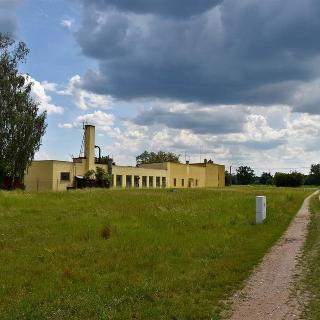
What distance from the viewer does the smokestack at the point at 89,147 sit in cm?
7325

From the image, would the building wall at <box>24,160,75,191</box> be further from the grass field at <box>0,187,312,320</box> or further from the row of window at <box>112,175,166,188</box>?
the grass field at <box>0,187,312,320</box>

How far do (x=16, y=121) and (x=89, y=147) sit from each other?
25.4m

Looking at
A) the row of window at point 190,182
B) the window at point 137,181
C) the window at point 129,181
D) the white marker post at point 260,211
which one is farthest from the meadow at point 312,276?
the row of window at point 190,182

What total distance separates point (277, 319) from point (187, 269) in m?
4.06

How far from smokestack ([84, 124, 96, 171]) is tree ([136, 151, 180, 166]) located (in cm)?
5936

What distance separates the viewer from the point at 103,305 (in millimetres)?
8148

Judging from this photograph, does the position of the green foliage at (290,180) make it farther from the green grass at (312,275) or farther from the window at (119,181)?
the green grass at (312,275)

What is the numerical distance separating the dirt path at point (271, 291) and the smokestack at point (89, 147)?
5971cm

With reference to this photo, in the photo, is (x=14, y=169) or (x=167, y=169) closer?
(x=14, y=169)

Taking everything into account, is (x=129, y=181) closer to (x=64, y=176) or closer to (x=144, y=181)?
(x=144, y=181)

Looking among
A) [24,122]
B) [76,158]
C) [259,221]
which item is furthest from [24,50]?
[259,221]

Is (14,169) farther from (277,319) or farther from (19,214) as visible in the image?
(277,319)

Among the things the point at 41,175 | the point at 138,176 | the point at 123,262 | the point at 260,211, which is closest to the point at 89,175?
the point at 41,175

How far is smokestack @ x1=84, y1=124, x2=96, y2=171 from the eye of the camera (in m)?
73.2
